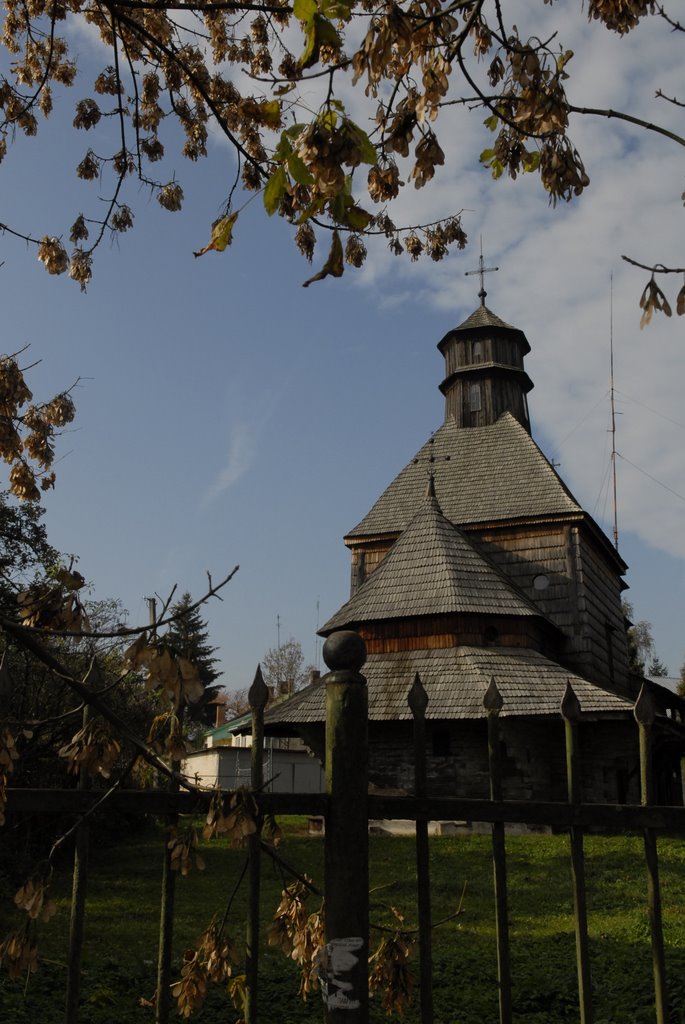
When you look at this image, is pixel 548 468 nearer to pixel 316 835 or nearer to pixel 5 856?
pixel 316 835

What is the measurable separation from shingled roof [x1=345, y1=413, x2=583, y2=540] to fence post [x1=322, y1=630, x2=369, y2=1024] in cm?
2089

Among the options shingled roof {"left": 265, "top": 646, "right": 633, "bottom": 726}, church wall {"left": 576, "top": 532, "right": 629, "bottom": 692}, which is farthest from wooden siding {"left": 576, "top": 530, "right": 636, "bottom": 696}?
shingled roof {"left": 265, "top": 646, "right": 633, "bottom": 726}

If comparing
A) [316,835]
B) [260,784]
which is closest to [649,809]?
[260,784]

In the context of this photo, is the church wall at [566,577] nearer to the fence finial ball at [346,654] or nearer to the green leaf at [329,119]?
the fence finial ball at [346,654]

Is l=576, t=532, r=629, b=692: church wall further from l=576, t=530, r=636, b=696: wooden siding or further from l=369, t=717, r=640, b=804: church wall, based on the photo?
l=369, t=717, r=640, b=804: church wall

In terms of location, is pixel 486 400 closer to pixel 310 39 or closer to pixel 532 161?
pixel 532 161

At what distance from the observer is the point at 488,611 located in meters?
19.2

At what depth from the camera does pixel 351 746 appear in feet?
9.75

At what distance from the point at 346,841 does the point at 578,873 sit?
32.3 inches

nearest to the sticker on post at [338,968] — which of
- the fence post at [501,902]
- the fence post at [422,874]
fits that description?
the fence post at [422,874]

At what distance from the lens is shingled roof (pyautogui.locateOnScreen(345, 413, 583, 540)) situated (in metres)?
24.1

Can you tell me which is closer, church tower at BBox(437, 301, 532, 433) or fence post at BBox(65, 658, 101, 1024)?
fence post at BBox(65, 658, 101, 1024)

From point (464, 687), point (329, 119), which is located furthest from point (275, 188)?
point (464, 687)

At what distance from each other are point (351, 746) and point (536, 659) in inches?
657
